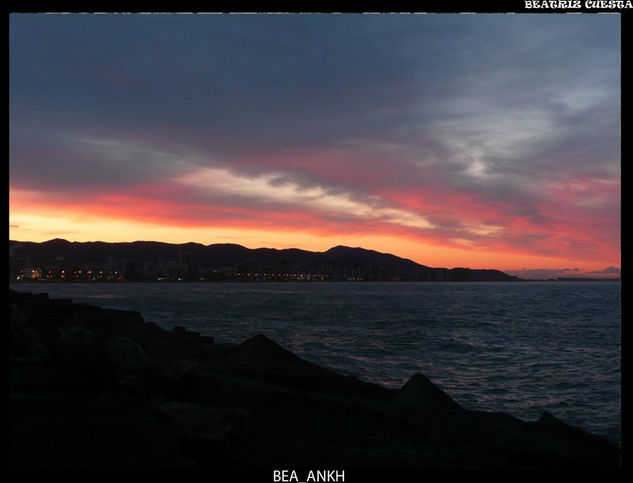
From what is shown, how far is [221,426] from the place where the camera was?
6.39m

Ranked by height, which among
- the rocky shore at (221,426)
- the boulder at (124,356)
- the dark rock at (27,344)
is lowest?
the rocky shore at (221,426)

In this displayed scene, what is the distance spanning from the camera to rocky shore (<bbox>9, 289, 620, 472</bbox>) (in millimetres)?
6078

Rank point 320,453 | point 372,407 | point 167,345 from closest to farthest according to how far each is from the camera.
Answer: point 320,453 → point 372,407 → point 167,345

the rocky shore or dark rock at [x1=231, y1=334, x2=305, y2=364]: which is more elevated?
the rocky shore

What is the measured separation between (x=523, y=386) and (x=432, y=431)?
15.5 meters

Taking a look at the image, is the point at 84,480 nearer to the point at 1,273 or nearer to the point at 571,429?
the point at 1,273

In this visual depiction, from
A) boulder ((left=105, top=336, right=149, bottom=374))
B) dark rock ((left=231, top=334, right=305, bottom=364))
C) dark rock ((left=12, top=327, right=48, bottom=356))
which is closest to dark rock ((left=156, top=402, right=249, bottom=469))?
boulder ((left=105, top=336, right=149, bottom=374))

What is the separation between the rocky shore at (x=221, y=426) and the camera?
6.08 meters

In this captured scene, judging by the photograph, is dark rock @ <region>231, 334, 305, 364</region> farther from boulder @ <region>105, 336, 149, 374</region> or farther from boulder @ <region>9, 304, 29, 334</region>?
boulder @ <region>105, 336, 149, 374</region>

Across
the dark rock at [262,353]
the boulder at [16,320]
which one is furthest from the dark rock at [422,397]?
the boulder at [16,320]

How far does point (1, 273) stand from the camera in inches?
184

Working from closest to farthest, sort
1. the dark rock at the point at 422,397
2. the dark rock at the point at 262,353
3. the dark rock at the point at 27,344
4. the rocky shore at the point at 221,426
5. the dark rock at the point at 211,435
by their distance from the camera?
the rocky shore at the point at 221,426 < the dark rock at the point at 211,435 < the dark rock at the point at 27,344 < the dark rock at the point at 422,397 < the dark rock at the point at 262,353

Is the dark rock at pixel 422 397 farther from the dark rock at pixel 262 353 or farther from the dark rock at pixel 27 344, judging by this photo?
the dark rock at pixel 27 344

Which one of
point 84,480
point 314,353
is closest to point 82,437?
A: point 84,480
